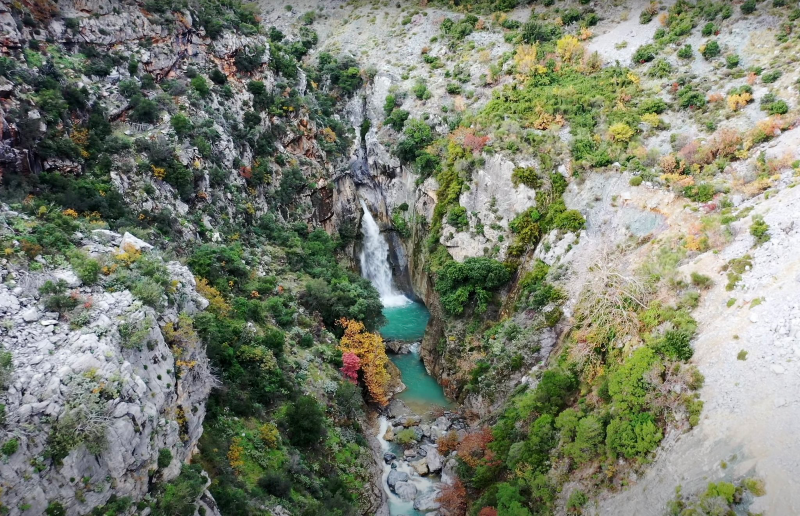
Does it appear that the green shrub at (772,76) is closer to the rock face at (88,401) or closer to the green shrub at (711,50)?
the green shrub at (711,50)

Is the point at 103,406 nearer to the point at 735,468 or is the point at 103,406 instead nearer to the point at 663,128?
the point at 735,468

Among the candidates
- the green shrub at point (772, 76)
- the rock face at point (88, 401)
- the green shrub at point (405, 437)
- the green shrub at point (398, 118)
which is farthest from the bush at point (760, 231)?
the green shrub at point (398, 118)

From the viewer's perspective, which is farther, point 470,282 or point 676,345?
point 470,282

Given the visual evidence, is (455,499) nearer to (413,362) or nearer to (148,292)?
(413,362)

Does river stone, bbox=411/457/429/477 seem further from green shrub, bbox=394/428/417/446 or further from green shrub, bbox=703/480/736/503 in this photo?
green shrub, bbox=703/480/736/503

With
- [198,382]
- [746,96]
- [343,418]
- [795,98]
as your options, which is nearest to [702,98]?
[746,96]

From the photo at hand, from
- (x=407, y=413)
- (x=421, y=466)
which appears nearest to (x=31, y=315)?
(x=421, y=466)

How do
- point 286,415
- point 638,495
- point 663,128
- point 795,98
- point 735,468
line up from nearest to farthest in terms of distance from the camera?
point 735,468 < point 638,495 < point 286,415 < point 795,98 < point 663,128
